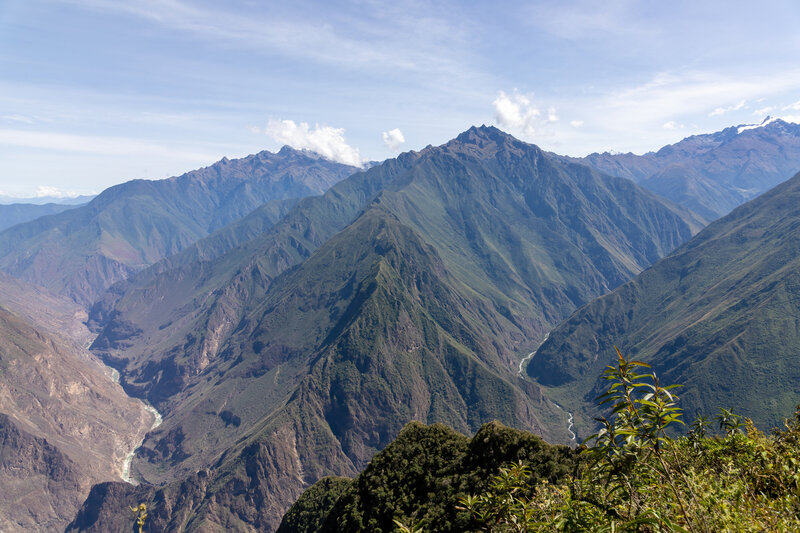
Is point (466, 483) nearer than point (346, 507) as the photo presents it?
Yes

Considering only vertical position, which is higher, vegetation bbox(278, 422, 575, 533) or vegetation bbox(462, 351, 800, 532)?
vegetation bbox(462, 351, 800, 532)

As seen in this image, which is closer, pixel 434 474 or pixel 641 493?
pixel 641 493

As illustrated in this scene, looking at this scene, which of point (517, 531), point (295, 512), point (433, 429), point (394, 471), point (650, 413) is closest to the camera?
point (650, 413)

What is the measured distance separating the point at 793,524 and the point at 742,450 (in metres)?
19.3

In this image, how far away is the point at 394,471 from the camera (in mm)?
83938

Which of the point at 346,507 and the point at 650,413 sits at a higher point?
the point at 650,413

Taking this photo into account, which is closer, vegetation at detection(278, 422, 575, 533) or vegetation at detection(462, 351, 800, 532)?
vegetation at detection(462, 351, 800, 532)

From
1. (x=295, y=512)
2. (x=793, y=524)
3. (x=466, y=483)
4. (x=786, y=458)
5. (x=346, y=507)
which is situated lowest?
(x=295, y=512)

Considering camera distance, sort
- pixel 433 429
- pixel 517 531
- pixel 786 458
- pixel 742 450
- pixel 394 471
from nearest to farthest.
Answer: pixel 517 531 < pixel 786 458 < pixel 742 450 < pixel 394 471 < pixel 433 429

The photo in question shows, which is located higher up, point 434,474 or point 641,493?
point 641,493

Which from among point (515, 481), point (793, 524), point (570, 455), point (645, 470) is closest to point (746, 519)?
point (793, 524)

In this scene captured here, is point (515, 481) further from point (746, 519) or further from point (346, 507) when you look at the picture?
point (346, 507)

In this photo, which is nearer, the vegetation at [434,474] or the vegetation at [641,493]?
the vegetation at [641,493]

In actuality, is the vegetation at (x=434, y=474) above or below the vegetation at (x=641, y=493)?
below
